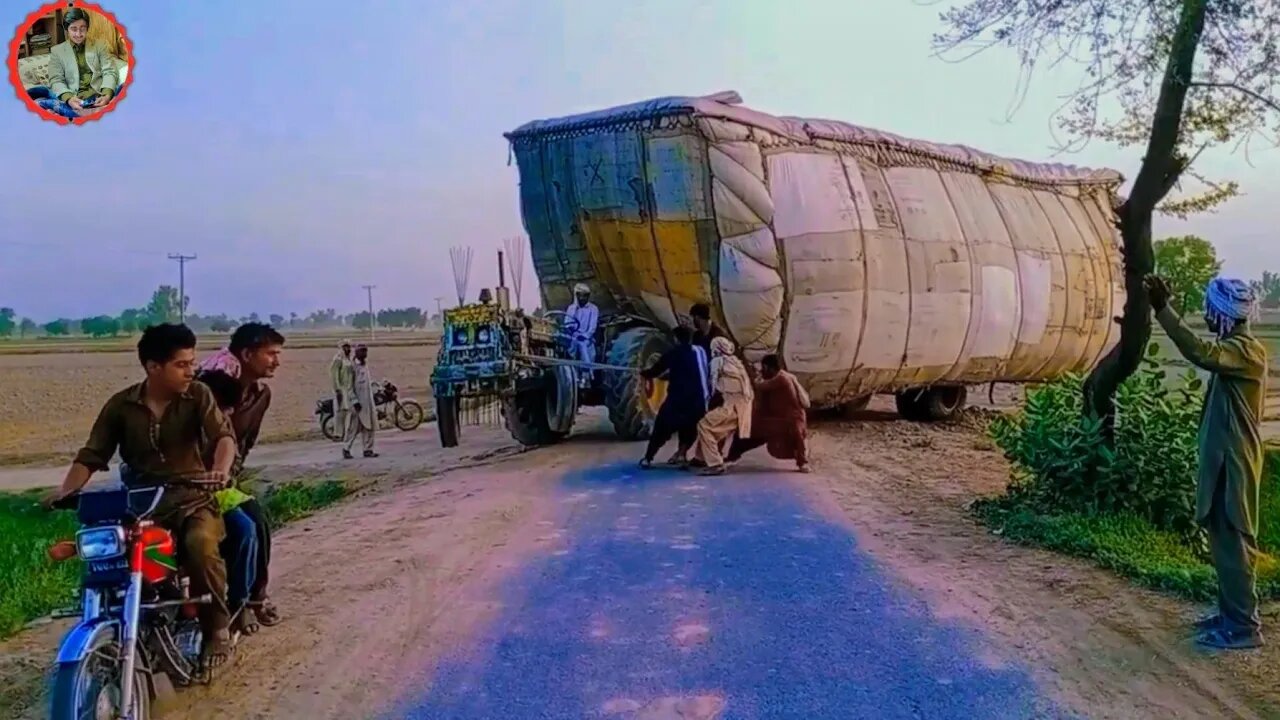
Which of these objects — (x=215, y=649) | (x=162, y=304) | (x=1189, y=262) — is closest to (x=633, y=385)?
(x=215, y=649)

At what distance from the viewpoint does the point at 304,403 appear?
31.6m

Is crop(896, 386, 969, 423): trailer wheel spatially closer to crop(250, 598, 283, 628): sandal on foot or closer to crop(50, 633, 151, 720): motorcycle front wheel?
crop(250, 598, 283, 628): sandal on foot

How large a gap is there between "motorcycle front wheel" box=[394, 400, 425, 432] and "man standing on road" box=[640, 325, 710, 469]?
10724mm

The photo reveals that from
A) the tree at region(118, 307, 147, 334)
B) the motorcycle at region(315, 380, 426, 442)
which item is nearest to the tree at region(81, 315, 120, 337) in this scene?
the tree at region(118, 307, 147, 334)

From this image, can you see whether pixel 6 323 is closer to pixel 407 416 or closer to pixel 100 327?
pixel 100 327

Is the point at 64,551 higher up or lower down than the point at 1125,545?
higher up

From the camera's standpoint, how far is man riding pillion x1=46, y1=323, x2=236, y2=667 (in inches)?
179

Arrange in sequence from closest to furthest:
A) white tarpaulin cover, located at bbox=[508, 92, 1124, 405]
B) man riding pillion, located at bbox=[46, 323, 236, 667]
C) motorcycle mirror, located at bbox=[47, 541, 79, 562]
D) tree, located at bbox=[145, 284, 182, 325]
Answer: motorcycle mirror, located at bbox=[47, 541, 79, 562] → man riding pillion, located at bbox=[46, 323, 236, 667] → white tarpaulin cover, located at bbox=[508, 92, 1124, 405] → tree, located at bbox=[145, 284, 182, 325]

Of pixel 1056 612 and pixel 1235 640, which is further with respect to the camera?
pixel 1056 612

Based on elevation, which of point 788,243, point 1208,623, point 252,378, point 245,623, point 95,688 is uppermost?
point 788,243

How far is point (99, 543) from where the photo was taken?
407 cm

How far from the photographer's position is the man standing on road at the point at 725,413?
436 inches

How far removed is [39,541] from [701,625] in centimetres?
867

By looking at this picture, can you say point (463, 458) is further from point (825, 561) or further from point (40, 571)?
point (825, 561)
